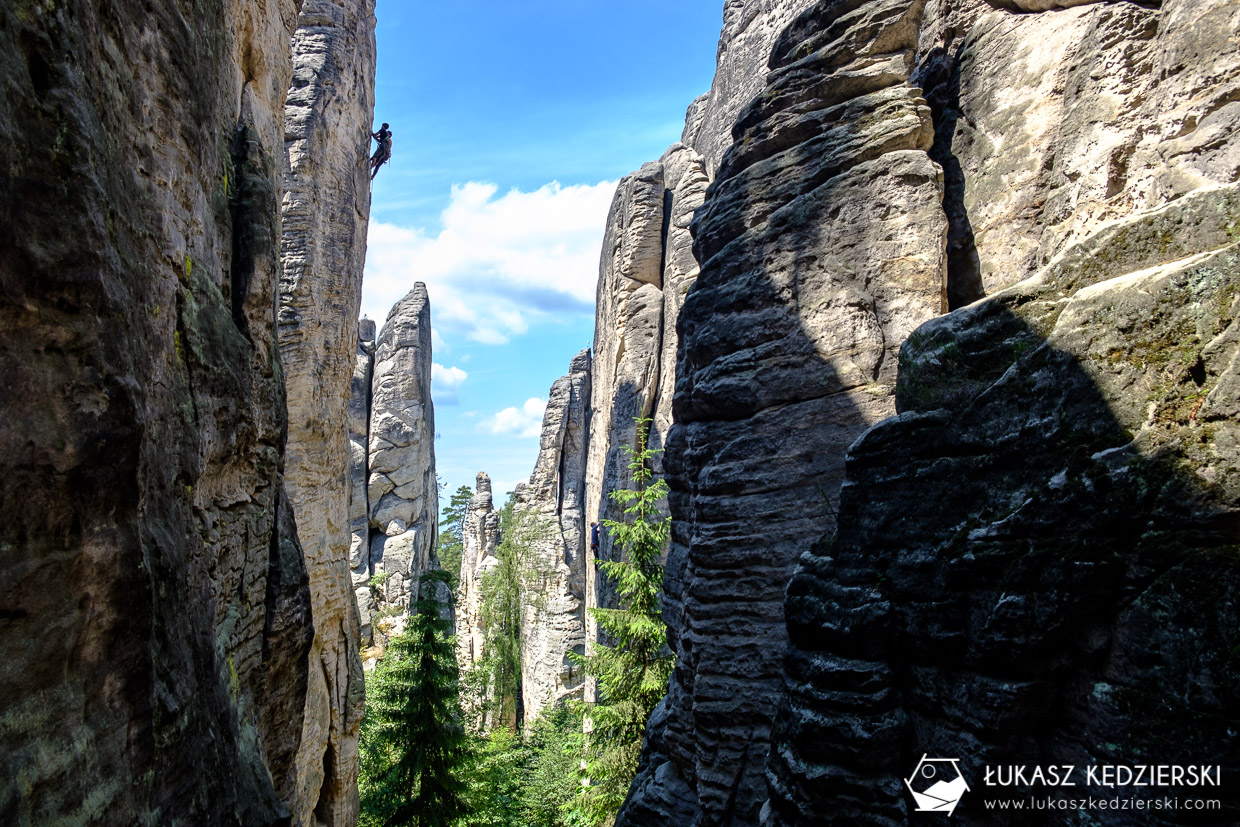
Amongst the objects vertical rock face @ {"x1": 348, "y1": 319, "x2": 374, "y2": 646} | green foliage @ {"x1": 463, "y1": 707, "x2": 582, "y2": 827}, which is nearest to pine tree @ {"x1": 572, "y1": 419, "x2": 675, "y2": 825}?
green foliage @ {"x1": 463, "y1": 707, "x2": 582, "y2": 827}

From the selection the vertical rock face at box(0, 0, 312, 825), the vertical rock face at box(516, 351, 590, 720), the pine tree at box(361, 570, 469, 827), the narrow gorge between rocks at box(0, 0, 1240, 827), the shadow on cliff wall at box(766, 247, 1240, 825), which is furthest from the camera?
the vertical rock face at box(516, 351, 590, 720)

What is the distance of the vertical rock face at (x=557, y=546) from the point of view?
28.5m

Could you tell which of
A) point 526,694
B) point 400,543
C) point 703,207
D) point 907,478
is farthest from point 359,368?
point 907,478

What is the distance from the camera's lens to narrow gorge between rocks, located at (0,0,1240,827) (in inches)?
95.3

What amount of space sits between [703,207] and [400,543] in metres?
22.4

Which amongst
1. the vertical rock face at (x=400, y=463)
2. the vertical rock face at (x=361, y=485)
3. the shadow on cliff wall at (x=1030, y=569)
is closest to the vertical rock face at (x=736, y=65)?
the vertical rock face at (x=361, y=485)

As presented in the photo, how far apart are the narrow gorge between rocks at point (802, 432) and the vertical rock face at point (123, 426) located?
18mm

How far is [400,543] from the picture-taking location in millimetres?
27422

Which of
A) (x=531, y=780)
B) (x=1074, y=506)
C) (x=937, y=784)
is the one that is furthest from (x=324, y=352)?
(x=531, y=780)

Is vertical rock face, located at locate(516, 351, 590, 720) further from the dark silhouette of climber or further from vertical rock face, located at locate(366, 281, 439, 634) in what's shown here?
the dark silhouette of climber

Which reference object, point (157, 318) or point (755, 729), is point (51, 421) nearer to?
point (157, 318)

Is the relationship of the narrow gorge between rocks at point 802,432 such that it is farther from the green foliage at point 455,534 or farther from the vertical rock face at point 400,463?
the green foliage at point 455,534

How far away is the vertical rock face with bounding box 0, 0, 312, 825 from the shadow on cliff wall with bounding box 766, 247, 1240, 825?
3.90 metres

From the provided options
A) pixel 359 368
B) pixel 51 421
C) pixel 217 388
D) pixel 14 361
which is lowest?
pixel 51 421
